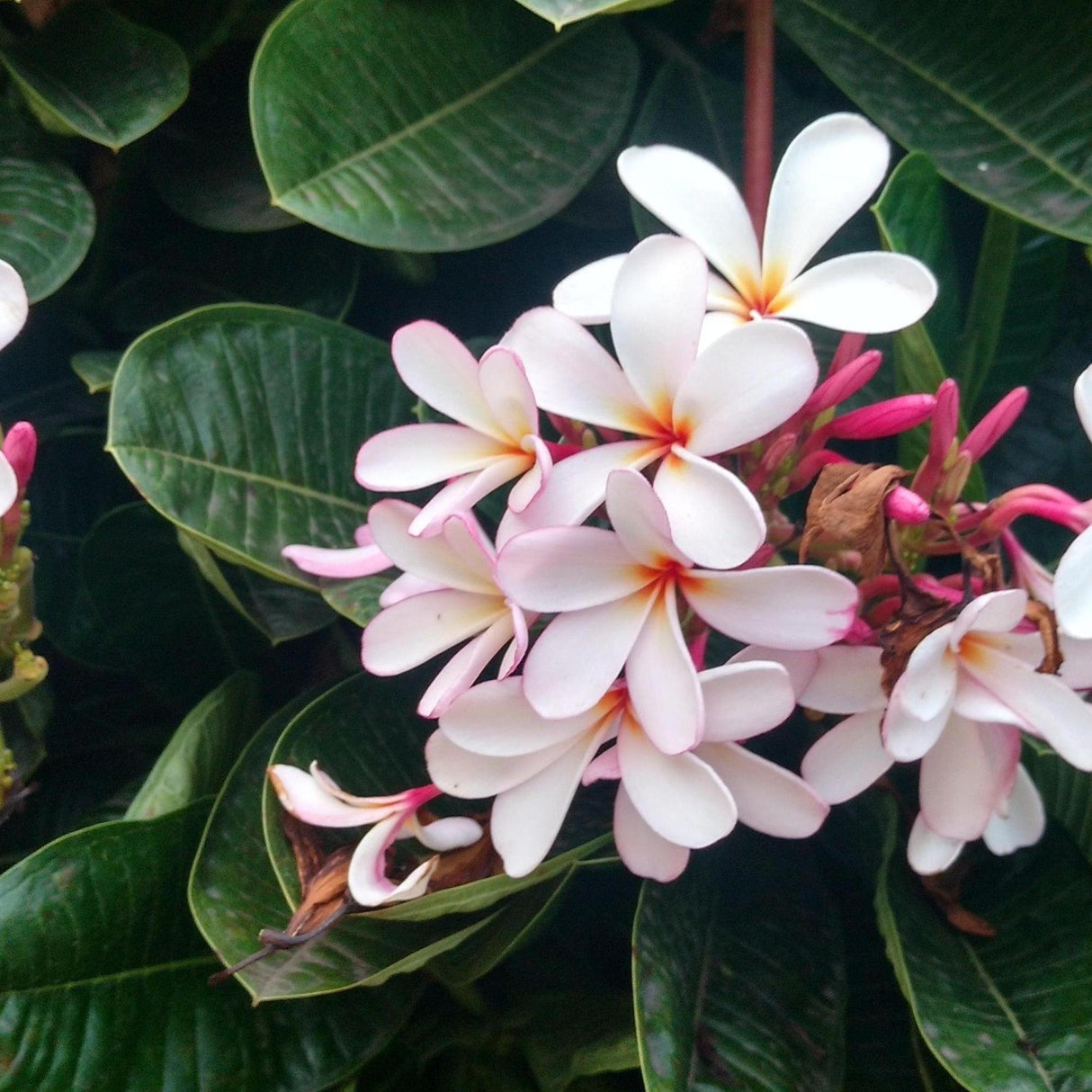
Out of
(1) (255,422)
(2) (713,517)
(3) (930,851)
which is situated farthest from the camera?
(1) (255,422)

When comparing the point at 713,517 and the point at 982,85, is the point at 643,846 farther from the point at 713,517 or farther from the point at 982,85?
the point at 982,85

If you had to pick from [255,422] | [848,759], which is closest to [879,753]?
[848,759]

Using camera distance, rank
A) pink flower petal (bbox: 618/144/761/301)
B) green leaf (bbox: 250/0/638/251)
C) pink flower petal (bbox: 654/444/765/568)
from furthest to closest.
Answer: green leaf (bbox: 250/0/638/251) → pink flower petal (bbox: 618/144/761/301) → pink flower petal (bbox: 654/444/765/568)

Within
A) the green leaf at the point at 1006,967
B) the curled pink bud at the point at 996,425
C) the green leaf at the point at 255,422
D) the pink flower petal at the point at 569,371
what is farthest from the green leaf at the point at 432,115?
the green leaf at the point at 1006,967

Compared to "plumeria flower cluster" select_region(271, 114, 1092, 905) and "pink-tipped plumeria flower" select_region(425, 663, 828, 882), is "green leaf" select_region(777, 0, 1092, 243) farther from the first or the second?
"pink-tipped plumeria flower" select_region(425, 663, 828, 882)

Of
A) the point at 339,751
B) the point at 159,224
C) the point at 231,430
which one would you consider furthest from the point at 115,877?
the point at 159,224

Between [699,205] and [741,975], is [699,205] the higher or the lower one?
the higher one

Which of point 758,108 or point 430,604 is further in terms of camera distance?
point 758,108

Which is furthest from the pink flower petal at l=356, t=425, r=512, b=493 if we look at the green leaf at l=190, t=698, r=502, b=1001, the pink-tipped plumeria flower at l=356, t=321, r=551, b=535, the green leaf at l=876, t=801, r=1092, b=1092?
the green leaf at l=876, t=801, r=1092, b=1092
